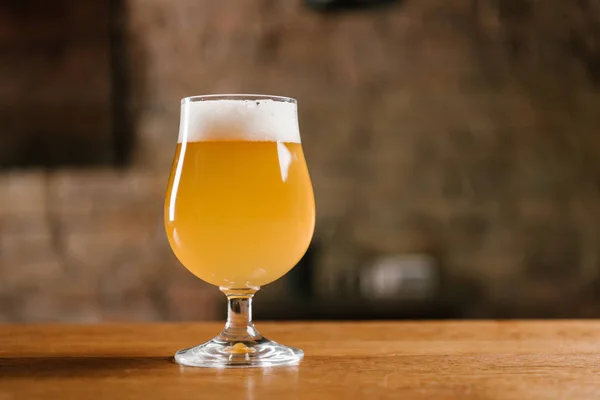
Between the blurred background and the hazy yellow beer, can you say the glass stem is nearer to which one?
the hazy yellow beer

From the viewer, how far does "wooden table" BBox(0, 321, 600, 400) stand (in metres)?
0.64

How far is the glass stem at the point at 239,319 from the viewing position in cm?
84

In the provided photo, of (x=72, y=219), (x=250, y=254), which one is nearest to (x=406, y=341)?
(x=250, y=254)

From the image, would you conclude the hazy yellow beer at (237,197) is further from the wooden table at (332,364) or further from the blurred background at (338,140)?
Answer: the blurred background at (338,140)

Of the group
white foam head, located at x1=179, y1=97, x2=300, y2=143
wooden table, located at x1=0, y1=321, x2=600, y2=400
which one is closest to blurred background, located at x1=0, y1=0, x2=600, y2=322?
wooden table, located at x1=0, y1=321, x2=600, y2=400

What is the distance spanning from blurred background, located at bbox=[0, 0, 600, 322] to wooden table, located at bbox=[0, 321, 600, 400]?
215 centimetres

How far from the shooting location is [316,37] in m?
3.25

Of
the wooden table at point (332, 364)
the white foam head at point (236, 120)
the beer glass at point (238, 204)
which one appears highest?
the white foam head at point (236, 120)

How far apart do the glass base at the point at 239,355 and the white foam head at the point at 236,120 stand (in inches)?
8.4

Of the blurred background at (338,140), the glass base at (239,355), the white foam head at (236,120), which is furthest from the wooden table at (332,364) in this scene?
the blurred background at (338,140)

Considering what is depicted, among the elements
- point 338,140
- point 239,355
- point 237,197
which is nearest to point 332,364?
point 239,355

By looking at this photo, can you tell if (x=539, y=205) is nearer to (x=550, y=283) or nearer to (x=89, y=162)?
(x=550, y=283)

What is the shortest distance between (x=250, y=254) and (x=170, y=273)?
2.46m

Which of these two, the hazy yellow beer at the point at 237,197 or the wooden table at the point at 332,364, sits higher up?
the hazy yellow beer at the point at 237,197
